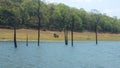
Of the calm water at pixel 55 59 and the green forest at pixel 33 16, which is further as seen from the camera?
the green forest at pixel 33 16

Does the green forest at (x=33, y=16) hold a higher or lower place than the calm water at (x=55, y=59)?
higher

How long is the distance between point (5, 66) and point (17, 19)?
112 meters

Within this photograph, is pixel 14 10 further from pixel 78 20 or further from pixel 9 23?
pixel 78 20

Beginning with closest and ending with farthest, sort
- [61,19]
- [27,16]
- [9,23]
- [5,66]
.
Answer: [5,66] < [9,23] < [27,16] < [61,19]

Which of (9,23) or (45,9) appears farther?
(45,9)

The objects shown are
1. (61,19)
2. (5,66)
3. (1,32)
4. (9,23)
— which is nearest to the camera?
(5,66)

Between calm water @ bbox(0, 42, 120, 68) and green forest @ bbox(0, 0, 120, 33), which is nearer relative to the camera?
calm water @ bbox(0, 42, 120, 68)

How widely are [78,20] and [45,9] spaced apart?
2289 centimetres

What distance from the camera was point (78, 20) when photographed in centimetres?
19600

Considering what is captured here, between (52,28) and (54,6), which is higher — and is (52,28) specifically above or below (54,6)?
below

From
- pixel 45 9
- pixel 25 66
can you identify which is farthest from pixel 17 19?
pixel 25 66

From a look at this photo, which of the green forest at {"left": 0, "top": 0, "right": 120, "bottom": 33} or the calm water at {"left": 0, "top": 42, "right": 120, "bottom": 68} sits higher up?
the green forest at {"left": 0, "top": 0, "right": 120, "bottom": 33}

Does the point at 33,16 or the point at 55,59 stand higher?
the point at 33,16

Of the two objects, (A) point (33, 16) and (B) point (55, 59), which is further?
(A) point (33, 16)
